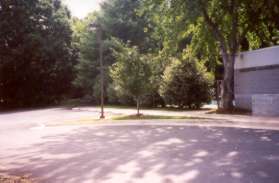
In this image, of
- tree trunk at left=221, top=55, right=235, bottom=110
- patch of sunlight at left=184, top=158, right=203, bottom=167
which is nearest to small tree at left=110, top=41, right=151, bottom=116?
tree trunk at left=221, top=55, right=235, bottom=110

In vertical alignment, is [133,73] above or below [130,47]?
below

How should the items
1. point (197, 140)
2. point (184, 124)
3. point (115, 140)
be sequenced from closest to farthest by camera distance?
1. point (197, 140)
2. point (115, 140)
3. point (184, 124)

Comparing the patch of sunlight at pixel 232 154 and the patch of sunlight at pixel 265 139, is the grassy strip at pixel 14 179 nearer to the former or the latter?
the patch of sunlight at pixel 232 154

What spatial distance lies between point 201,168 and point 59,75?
135 ft

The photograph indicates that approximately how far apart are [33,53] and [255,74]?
2892cm

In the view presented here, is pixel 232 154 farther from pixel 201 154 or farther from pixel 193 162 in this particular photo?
pixel 193 162

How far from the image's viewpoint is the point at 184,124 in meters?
19.7

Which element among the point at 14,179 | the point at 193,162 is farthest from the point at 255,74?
the point at 14,179

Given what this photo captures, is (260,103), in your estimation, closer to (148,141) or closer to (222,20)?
(222,20)

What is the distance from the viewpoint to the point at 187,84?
2983cm

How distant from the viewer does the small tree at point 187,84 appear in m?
30.0

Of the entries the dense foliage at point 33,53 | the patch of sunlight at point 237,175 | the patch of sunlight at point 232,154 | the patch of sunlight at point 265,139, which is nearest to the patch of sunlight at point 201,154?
the patch of sunlight at point 232,154

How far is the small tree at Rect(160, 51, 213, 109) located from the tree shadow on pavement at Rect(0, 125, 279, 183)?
42.8ft

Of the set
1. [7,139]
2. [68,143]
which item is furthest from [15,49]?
[68,143]
